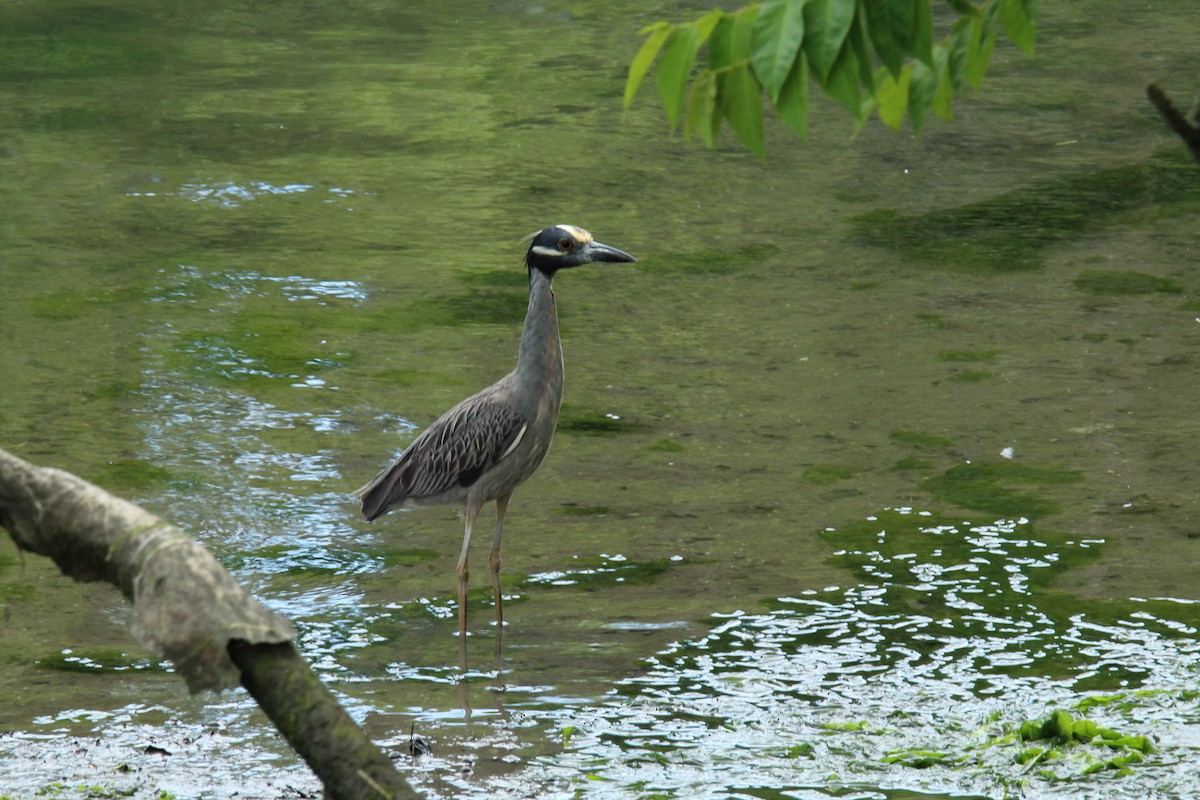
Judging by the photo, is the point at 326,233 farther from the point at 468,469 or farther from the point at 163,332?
the point at 468,469

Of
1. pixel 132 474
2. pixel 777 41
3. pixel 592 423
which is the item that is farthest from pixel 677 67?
pixel 592 423

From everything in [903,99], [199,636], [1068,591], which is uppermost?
[903,99]

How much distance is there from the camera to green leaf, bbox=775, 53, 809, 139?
262cm

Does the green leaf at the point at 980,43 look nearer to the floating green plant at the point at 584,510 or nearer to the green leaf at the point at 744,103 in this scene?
the green leaf at the point at 744,103

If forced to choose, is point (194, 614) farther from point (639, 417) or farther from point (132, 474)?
point (639, 417)

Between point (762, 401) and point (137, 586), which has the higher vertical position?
point (137, 586)

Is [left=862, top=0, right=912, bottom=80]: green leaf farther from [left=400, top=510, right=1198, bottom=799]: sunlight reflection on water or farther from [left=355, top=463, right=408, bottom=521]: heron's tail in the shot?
[left=355, top=463, right=408, bottom=521]: heron's tail

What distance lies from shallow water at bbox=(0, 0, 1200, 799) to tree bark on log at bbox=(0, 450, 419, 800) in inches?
97.0

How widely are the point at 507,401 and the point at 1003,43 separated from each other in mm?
11829

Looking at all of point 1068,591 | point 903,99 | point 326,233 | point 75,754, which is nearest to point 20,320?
point 326,233

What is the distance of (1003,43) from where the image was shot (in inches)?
644

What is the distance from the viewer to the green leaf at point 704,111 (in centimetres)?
279

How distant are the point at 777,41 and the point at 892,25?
0.60 ft

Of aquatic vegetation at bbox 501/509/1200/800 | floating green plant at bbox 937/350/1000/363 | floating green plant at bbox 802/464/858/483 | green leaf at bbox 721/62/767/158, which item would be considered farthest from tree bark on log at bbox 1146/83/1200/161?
floating green plant at bbox 937/350/1000/363
